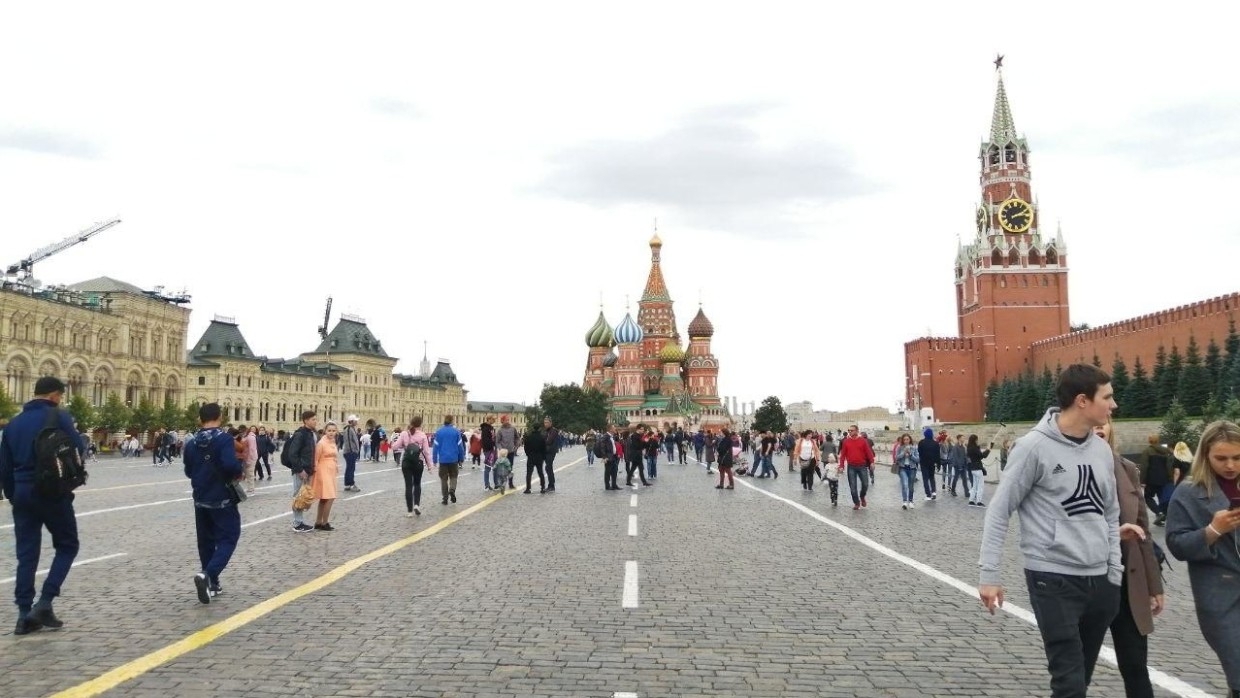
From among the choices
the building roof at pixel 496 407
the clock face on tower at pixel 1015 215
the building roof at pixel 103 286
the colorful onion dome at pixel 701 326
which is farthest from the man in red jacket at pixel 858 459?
the building roof at pixel 496 407

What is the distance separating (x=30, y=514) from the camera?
6.91 m

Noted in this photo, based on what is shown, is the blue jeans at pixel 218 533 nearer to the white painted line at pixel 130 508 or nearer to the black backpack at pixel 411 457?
the black backpack at pixel 411 457

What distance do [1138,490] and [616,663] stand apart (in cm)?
320

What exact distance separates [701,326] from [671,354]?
7.86 meters

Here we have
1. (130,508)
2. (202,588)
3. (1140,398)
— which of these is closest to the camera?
(202,588)

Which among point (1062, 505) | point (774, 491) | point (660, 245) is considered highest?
point (660, 245)

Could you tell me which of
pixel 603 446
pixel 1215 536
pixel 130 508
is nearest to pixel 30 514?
pixel 1215 536

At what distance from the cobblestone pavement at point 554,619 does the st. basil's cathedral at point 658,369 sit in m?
104

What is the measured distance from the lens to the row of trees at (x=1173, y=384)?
2079 inches

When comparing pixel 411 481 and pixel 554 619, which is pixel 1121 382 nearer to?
pixel 411 481

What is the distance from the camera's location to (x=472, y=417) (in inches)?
6334

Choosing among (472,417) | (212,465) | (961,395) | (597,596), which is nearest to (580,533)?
(597,596)

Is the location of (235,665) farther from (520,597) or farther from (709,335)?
(709,335)

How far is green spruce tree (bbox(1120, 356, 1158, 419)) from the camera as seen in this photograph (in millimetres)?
62562
